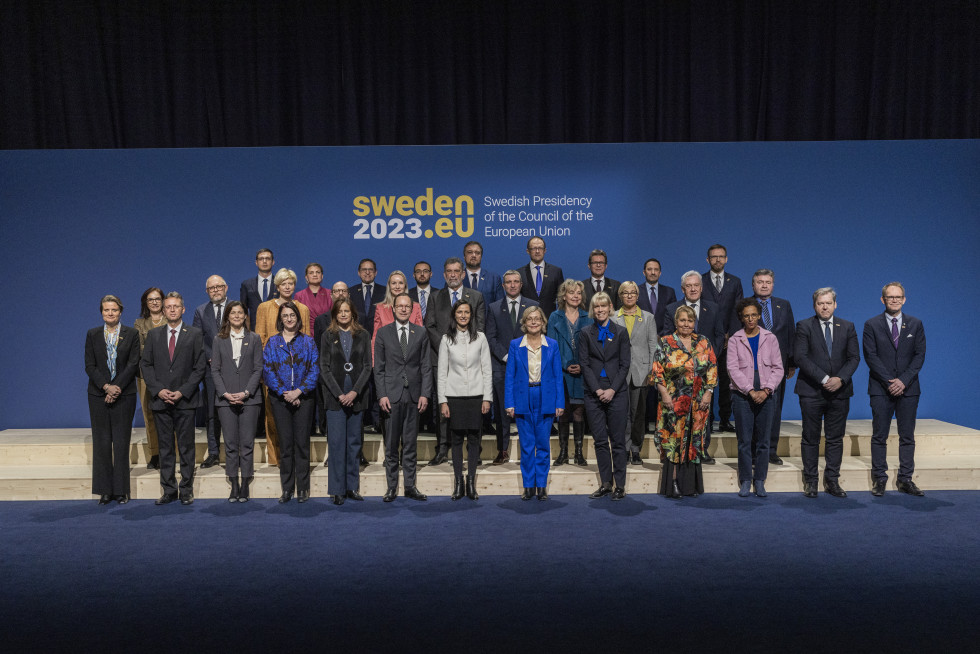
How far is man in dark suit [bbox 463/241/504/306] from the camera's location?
21.4 feet

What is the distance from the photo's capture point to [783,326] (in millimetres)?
6289

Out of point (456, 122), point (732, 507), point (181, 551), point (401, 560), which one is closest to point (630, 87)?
point (456, 122)

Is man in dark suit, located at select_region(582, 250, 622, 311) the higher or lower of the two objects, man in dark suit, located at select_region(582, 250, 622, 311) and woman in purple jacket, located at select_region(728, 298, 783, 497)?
the higher

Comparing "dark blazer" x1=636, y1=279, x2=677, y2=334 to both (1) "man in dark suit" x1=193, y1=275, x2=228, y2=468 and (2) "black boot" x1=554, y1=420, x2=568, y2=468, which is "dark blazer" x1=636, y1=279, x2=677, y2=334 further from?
(1) "man in dark suit" x1=193, y1=275, x2=228, y2=468

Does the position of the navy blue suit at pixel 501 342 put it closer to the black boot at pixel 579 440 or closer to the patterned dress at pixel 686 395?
the black boot at pixel 579 440

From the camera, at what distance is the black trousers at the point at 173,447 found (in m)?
5.68

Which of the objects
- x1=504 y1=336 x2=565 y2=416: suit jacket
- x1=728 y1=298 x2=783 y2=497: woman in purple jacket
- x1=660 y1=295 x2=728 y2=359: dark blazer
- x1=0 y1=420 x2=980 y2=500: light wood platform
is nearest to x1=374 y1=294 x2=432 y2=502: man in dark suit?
x1=0 y1=420 x2=980 y2=500: light wood platform

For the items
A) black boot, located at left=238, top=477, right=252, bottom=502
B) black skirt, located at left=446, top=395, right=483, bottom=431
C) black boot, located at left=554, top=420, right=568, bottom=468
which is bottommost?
black boot, located at left=238, top=477, right=252, bottom=502

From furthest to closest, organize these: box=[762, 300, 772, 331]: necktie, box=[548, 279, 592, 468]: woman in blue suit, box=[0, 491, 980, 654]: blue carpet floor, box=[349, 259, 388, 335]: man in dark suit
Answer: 1. box=[349, 259, 388, 335]: man in dark suit
2. box=[762, 300, 772, 331]: necktie
3. box=[548, 279, 592, 468]: woman in blue suit
4. box=[0, 491, 980, 654]: blue carpet floor

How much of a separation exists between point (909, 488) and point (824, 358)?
1277 mm

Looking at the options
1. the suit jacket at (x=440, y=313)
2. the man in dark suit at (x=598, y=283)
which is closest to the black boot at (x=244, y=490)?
the suit jacket at (x=440, y=313)

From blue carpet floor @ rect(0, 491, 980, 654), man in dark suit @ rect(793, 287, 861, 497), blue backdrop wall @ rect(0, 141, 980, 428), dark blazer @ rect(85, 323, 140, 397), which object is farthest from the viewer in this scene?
blue backdrop wall @ rect(0, 141, 980, 428)

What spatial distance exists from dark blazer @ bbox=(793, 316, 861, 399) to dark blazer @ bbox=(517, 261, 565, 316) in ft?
7.10

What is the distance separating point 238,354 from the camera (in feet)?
18.9
